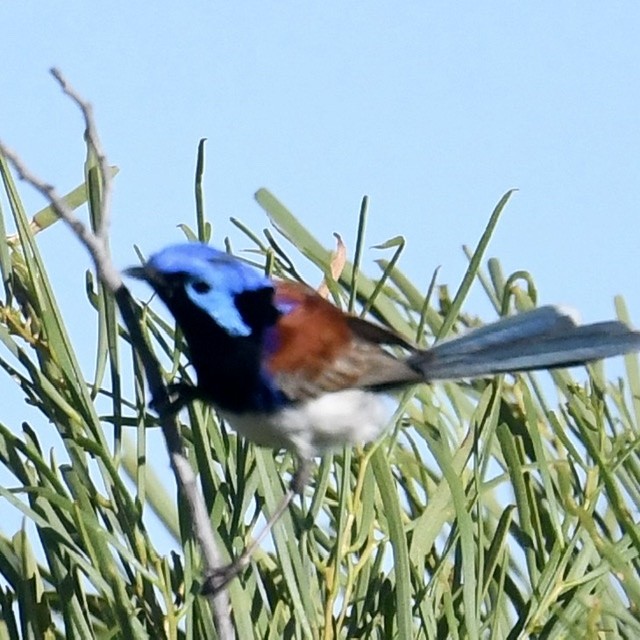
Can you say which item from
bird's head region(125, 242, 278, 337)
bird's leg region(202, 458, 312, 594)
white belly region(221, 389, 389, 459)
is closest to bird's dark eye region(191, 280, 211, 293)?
bird's head region(125, 242, 278, 337)

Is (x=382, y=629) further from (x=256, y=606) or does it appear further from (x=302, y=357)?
(x=302, y=357)

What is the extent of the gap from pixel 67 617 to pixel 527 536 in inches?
10.6

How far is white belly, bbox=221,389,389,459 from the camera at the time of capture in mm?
895

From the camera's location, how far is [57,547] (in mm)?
686

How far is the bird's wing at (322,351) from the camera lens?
108 centimetres

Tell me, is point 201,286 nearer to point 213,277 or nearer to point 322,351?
point 213,277

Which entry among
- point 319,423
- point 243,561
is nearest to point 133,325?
point 243,561

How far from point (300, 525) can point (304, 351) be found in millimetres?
379

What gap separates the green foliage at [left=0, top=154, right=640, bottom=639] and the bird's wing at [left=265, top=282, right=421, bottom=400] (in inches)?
10.5

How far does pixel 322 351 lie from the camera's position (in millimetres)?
1103

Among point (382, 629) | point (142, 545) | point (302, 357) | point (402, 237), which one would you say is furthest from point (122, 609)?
point (302, 357)

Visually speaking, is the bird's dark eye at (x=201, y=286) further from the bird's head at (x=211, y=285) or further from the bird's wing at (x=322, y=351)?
the bird's wing at (x=322, y=351)

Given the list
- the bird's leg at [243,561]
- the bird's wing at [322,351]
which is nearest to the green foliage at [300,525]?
the bird's leg at [243,561]

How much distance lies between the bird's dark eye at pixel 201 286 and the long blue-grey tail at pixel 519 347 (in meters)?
0.18
